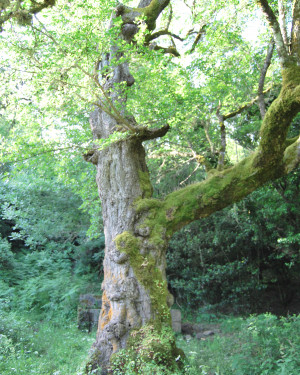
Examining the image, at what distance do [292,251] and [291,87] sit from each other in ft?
→ 19.4

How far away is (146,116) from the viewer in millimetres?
7078

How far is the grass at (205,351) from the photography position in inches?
176

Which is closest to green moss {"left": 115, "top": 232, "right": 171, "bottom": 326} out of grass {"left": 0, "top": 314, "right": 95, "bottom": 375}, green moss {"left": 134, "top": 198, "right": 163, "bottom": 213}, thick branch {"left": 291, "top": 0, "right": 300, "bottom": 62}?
Answer: green moss {"left": 134, "top": 198, "right": 163, "bottom": 213}

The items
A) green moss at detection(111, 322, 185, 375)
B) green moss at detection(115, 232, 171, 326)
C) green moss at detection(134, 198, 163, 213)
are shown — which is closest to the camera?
green moss at detection(111, 322, 185, 375)

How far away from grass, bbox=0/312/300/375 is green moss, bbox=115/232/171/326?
0.71m

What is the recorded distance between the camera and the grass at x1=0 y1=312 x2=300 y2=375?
14.7ft

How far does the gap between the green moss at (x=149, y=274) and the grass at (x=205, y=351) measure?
28.0 inches

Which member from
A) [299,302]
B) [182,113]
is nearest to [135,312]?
[182,113]

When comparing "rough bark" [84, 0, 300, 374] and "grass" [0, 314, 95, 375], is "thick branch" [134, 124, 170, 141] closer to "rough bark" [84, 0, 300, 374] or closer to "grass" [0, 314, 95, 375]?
"rough bark" [84, 0, 300, 374]

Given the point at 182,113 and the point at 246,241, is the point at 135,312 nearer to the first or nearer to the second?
the point at 182,113

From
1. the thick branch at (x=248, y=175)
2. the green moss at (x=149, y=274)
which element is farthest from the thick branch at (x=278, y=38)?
the green moss at (x=149, y=274)

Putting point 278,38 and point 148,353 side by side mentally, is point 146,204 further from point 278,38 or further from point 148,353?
point 278,38

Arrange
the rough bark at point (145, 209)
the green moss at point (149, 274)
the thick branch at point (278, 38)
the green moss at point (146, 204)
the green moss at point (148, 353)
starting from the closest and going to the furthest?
1. the green moss at point (148, 353)
2. the thick branch at point (278, 38)
3. the rough bark at point (145, 209)
4. the green moss at point (149, 274)
5. the green moss at point (146, 204)

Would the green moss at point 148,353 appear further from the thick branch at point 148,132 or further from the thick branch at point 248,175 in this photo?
the thick branch at point 148,132
